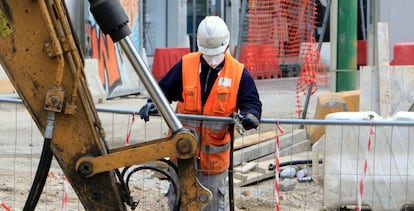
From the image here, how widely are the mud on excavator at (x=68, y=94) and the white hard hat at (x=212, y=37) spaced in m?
1.46

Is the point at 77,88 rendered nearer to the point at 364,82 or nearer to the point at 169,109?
the point at 169,109

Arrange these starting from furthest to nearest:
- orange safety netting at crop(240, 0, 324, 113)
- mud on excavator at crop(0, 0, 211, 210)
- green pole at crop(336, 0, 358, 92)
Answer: green pole at crop(336, 0, 358, 92) → orange safety netting at crop(240, 0, 324, 113) → mud on excavator at crop(0, 0, 211, 210)

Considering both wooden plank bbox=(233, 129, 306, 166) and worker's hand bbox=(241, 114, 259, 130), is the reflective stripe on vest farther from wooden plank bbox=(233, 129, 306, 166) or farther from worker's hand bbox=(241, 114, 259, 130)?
wooden plank bbox=(233, 129, 306, 166)

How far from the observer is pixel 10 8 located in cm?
373

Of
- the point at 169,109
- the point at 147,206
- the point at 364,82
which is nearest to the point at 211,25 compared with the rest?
the point at 169,109

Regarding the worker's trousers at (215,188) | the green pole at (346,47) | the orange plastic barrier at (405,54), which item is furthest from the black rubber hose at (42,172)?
the green pole at (346,47)

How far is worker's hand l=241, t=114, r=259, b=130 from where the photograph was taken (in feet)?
16.8

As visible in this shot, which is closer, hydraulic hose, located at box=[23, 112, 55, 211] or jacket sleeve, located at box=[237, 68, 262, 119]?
hydraulic hose, located at box=[23, 112, 55, 211]

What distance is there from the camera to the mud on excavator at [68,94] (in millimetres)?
3750

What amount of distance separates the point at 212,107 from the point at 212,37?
1.66 feet

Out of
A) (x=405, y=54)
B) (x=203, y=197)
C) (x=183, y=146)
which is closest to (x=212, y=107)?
(x=203, y=197)

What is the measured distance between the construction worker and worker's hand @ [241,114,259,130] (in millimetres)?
92

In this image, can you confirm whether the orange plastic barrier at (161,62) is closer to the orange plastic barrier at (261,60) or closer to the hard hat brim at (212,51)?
the orange plastic barrier at (261,60)

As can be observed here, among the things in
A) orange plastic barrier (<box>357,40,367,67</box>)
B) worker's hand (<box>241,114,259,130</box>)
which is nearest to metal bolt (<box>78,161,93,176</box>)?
worker's hand (<box>241,114,259,130</box>)
